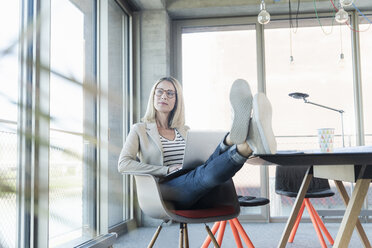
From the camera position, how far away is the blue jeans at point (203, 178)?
4.46ft

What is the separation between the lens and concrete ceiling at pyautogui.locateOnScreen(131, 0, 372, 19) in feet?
12.7

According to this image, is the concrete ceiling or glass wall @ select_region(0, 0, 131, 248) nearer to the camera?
glass wall @ select_region(0, 0, 131, 248)

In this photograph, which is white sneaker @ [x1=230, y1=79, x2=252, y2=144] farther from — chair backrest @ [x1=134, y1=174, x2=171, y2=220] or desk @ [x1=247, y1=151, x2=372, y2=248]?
chair backrest @ [x1=134, y1=174, x2=171, y2=220]

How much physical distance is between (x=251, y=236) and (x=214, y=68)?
6.21 ft

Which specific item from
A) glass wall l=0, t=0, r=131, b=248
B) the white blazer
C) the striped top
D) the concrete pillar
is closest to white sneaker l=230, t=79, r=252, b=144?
glass wall l=0, t=0, r=131, b=248

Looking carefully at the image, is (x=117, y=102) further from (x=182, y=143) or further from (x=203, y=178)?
(x=203, y=178)

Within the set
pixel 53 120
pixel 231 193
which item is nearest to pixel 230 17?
pixel 231 193

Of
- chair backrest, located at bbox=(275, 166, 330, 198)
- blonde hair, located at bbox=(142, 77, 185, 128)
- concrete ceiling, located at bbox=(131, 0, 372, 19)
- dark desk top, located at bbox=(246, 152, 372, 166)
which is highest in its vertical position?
concrete ceiling, located at bbox=(131, 0, 372, 19)

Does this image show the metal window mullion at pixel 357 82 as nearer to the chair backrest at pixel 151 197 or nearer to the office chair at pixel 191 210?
the office chair at pixel 191 210

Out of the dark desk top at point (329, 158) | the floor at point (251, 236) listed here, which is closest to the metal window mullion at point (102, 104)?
the floor at point (251, 236)

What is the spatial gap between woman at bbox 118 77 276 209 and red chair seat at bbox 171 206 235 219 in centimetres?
6

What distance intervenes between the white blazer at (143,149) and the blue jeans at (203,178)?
0.20 meters

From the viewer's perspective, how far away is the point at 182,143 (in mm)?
2223

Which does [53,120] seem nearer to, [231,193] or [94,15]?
[231,193]
